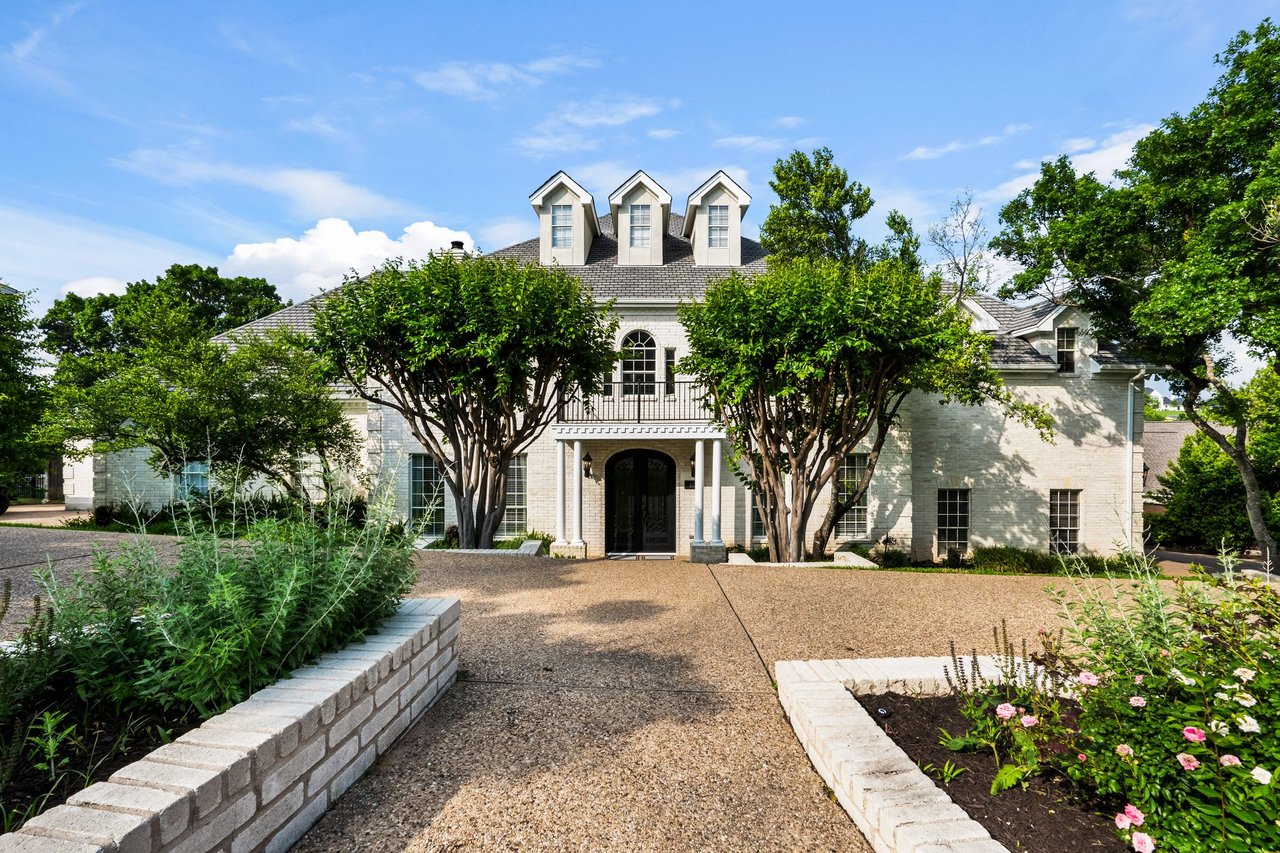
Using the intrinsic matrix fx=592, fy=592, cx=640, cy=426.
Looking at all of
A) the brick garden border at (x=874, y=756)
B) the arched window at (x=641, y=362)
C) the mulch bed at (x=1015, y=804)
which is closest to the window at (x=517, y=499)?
the arched window at (x=641, y=362)

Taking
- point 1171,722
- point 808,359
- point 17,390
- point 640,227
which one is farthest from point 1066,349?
point 17,390

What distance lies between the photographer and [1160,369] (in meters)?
16.3

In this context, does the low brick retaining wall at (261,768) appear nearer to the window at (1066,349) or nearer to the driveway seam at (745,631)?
the driveway seam at (745,631)

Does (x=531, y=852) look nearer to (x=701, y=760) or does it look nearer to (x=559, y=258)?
(x=701, y=760)

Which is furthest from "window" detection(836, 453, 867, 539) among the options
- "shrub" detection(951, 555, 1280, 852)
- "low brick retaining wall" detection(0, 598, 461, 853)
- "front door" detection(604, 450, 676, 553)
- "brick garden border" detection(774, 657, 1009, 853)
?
"low brick retaining wall" detection(0, 598, 461, 853)

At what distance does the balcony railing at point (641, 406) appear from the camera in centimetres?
1474

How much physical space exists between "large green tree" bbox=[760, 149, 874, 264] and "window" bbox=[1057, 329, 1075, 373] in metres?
6.13

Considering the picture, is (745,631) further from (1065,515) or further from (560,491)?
(1065,515)

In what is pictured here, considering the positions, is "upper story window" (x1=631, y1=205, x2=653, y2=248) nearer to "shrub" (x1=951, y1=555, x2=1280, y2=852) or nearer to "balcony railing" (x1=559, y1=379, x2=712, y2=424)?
"balcony railing" (x1=559, y1=379, x2=712, y2=424)

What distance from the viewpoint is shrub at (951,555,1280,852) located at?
2.22 meters

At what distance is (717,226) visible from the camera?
17984mm

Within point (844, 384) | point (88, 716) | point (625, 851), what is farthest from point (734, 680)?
point (844, 384)

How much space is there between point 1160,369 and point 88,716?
21.9 metres

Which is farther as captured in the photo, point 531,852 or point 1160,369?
point 1160,369
